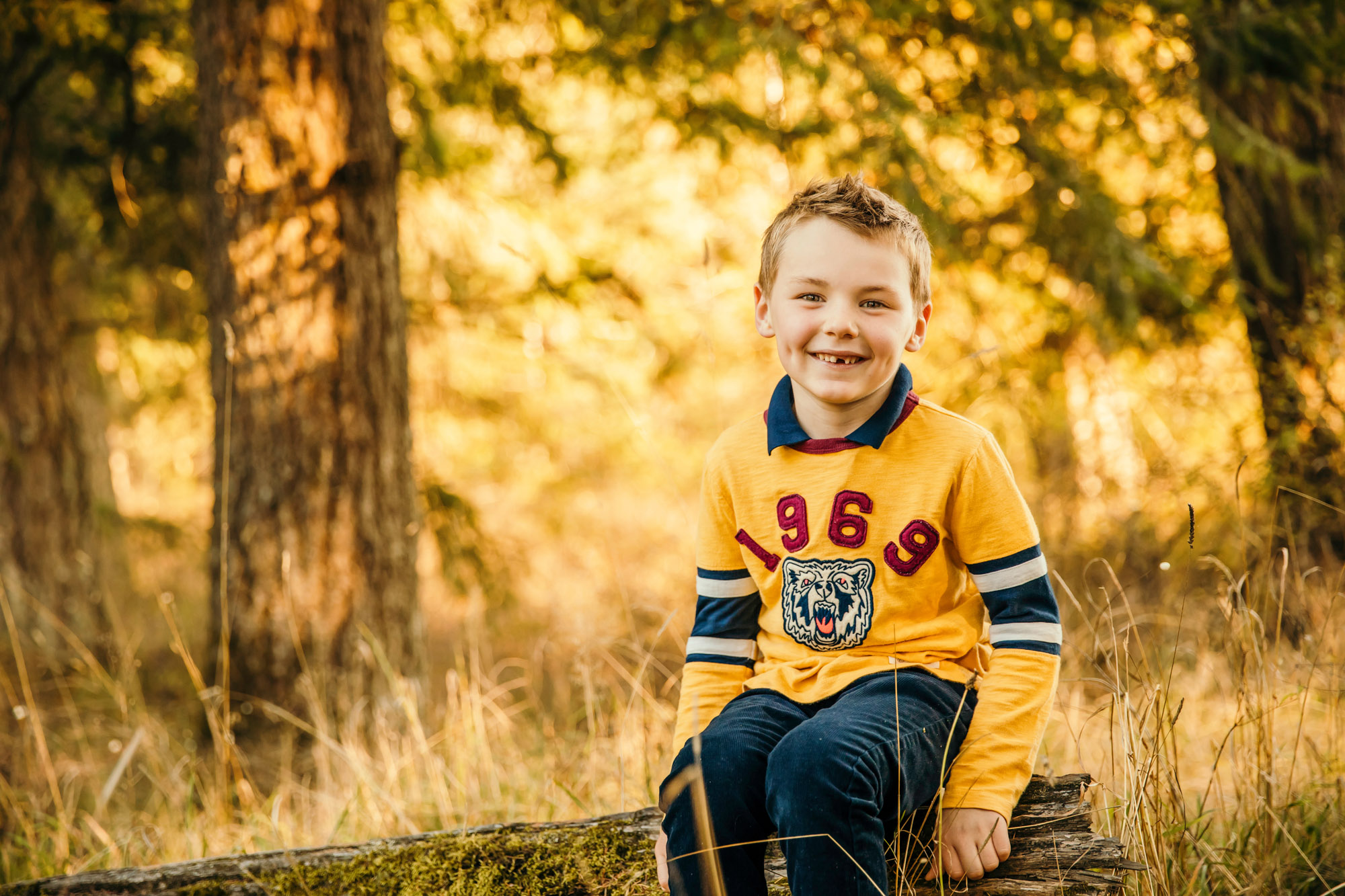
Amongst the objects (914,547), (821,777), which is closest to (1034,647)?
(914,547)

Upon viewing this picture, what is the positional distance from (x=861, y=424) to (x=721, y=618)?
54 centimetres

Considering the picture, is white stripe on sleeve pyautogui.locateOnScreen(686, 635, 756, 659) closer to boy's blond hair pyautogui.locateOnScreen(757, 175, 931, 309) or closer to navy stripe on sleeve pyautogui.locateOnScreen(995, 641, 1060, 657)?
navy stripe on sleeve pyautogui.locateOnScreen(995, 641, 1060, 657)

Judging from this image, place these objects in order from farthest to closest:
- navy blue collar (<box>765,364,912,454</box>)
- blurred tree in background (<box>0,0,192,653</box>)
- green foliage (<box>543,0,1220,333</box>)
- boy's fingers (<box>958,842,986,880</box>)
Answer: blurred tree in background (<box>0,0,192,653</box>) < green foliage (<box>543,0,1220,333</box>) < navy blue collar (<box>765,364,912,454</box>) < boy's fingers (<box>958,842,986,880</box>)

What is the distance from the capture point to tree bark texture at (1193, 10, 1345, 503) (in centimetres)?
414

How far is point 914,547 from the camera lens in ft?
6.22

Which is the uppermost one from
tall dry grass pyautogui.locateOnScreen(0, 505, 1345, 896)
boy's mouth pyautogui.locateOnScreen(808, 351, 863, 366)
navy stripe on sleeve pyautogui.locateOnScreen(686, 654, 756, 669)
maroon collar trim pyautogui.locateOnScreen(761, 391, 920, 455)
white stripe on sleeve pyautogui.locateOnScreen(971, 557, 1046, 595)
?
boy's mouth pyautogui.locateOnScreen(808, 351, 863, 366)

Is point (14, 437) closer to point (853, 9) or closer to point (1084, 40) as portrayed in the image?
point (853, 9)

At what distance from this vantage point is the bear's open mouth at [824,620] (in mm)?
1938

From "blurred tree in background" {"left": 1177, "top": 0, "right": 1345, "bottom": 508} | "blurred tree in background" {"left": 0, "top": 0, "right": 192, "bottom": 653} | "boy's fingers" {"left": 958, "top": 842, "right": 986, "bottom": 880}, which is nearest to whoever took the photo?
"boy's fingers" {"left": 958, "top": 842, "right": 986, "bottom": 880}

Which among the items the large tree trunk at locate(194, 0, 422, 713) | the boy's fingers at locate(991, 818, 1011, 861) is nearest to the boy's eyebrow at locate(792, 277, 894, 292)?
the boy's fingers at locate(991, 818, 1011, 861)

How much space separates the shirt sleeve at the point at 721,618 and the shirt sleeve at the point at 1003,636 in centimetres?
49

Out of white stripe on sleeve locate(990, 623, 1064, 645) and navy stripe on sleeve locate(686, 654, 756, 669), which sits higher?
white stripe on sleeve locate(990, 623, 1064, 645)

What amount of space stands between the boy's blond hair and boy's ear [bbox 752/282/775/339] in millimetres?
31

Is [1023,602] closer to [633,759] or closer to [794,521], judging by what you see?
[794,521]
